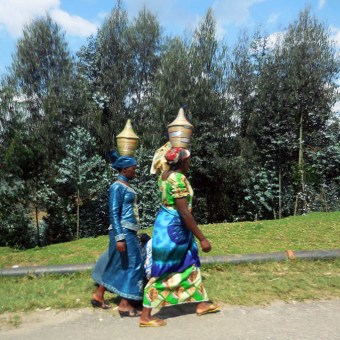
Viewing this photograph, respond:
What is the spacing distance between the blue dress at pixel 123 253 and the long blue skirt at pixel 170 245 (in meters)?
0.39

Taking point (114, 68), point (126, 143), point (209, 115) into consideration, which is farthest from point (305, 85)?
point (126, 143)

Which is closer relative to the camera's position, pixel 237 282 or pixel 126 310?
pixel 126 310

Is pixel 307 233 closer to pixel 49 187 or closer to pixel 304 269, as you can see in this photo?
pixel 304 269

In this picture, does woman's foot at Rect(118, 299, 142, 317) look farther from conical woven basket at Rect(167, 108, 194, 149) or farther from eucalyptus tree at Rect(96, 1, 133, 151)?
eucalyptus tree at Rect(96, 1, 133, 151)

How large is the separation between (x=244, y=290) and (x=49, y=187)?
38.5 ft

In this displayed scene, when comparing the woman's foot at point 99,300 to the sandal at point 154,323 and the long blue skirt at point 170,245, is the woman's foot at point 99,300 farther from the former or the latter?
the long blue skirt at point 170,245

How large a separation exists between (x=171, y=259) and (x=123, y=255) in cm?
58

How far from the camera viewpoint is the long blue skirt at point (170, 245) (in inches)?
146

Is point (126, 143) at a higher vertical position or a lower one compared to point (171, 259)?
higher

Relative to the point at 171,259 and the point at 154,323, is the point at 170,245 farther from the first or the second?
the point at 154,323

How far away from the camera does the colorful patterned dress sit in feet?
12.2

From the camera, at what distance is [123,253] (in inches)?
159

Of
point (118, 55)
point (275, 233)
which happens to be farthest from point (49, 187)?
point (275, 233)

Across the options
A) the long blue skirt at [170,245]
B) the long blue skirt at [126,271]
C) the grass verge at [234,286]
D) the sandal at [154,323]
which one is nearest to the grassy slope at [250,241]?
the grass verge at [234,286]
